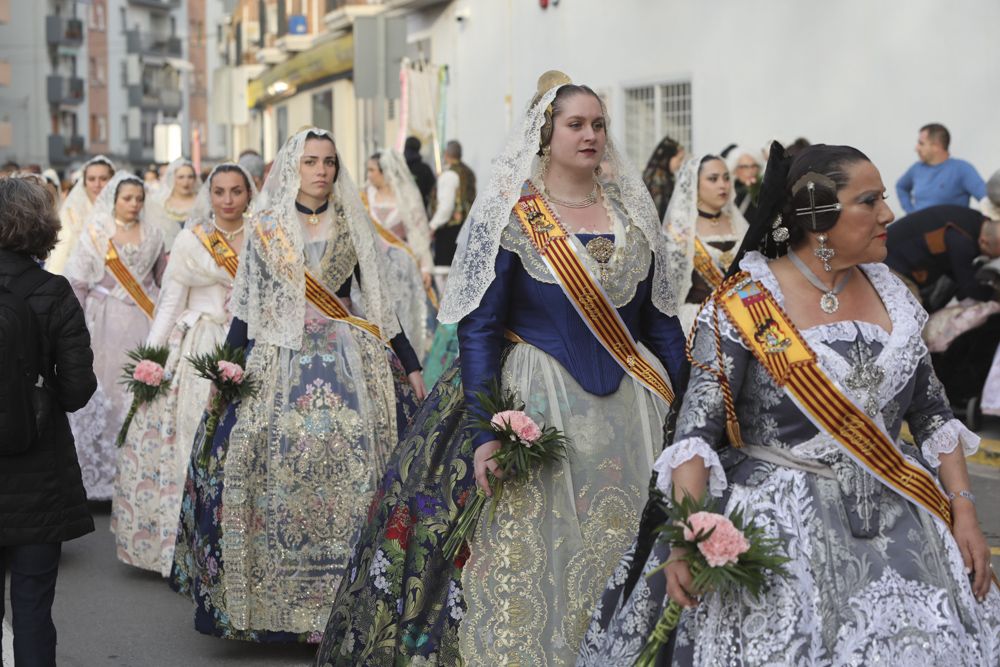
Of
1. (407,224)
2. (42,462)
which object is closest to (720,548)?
(42,462)

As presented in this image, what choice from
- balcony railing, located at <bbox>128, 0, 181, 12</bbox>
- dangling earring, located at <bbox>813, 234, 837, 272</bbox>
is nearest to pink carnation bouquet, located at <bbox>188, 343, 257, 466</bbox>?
dangling earring, located at <bbox>813, 234, 837, 272</bbox>

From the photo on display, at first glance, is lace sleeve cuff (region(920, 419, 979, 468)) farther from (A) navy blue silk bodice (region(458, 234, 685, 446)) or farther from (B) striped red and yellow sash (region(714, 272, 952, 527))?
(A) navy blue silk bodice (region(458, 234, 685, 446))

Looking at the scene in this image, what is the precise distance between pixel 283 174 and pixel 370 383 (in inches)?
36.7

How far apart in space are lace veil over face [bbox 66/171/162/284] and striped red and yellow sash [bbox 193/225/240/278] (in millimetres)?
2044

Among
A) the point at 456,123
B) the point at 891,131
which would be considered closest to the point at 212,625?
the point at 891,131

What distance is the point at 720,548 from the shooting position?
3520mm

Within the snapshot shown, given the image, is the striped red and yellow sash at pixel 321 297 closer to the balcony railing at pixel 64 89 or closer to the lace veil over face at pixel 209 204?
the lace veil over face at pixel 209 204

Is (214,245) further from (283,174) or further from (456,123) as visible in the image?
(456,123)

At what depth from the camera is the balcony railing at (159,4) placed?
82875 millimetres

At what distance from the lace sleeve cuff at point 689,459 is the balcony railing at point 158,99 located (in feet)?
265

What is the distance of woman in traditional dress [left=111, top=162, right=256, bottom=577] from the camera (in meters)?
7.73

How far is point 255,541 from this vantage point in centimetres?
648

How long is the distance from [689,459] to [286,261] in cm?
325

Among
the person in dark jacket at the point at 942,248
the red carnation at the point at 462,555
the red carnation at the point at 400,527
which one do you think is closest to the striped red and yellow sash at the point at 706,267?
the person in dark jacket at the point at 942,248
